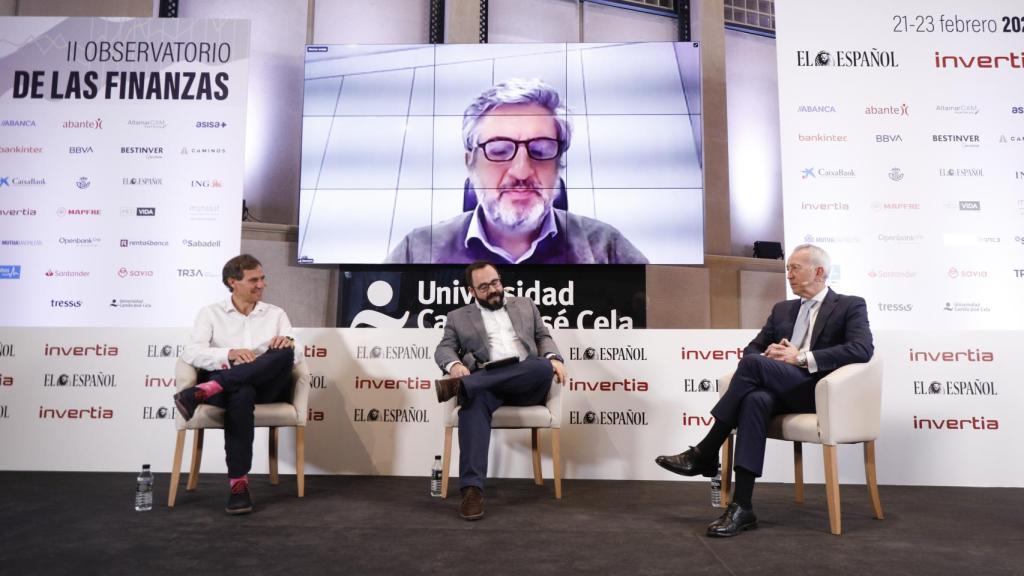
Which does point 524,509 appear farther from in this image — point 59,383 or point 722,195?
point 722,195

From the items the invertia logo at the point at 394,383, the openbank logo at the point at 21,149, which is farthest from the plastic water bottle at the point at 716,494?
the openbank logo at the point at 21,149

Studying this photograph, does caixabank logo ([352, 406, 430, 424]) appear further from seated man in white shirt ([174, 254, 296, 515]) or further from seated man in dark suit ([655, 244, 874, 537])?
seated man in dark suit ([655, 244, 874, 537])

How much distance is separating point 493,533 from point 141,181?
11.2 ft

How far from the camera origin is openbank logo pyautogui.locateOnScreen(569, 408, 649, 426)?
13.2 feet

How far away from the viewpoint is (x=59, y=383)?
4230mm

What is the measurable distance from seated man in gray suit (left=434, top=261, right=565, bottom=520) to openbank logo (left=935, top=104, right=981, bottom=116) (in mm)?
2876

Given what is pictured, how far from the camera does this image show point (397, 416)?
4.08 metres

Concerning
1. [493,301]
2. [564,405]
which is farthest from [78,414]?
[564,405]

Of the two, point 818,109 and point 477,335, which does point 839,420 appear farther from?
point 818,109

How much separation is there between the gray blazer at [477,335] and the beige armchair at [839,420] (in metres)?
1.20

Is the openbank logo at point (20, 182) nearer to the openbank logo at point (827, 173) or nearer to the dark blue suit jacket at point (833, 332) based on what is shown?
the dark blue suit jacket at point (833, 332)

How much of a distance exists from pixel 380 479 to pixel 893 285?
318 cm

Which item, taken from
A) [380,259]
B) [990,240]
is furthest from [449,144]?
[990,240]

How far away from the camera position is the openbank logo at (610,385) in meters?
4.05
